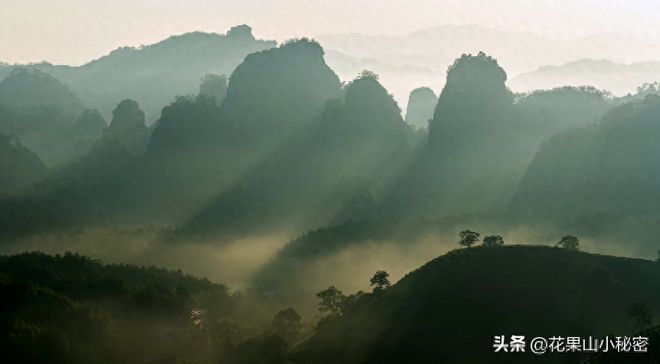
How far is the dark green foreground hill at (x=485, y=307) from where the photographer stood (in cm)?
9125

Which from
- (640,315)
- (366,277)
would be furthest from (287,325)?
(640,315)

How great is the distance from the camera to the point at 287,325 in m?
115

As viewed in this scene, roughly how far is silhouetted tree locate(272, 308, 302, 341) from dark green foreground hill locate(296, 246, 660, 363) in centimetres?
706

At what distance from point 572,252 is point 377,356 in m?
46.6

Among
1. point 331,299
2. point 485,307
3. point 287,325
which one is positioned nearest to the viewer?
point 485,307

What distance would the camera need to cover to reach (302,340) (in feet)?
364

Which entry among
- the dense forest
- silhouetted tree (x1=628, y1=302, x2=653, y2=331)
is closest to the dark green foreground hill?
the dense forest

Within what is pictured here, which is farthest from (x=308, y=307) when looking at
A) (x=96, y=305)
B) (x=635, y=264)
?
(x=635, y=264)

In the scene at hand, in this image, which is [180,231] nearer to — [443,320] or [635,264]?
Answer: [443,320]

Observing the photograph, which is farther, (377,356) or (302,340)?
(302,340)

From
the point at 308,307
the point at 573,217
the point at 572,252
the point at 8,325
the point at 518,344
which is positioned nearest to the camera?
the point at 8,325

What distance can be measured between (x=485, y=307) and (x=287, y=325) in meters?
38.7

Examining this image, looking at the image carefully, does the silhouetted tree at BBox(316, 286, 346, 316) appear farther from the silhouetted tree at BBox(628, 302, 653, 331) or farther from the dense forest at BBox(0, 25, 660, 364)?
the silhouetted tree at BBox(628, 302, 653, 331)

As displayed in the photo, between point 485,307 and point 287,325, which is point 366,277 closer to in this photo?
point 287,325
